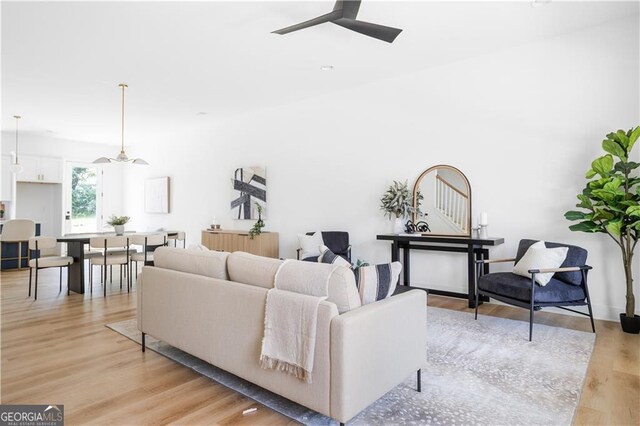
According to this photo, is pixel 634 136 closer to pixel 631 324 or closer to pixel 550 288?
pixel 550 288

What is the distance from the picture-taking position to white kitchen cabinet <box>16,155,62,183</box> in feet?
27.6

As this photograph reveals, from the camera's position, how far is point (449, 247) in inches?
191

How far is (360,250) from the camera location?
18.6 ft

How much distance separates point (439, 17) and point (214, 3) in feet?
6.96

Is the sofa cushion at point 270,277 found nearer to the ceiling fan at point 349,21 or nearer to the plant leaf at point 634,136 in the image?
the ceiling fan at point 349,21

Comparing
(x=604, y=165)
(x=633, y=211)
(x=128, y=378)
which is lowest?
(x=128, y=378)

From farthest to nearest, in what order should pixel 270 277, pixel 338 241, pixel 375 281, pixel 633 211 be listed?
pixel 338 241
pixel 633 211
pixel 270 277
pixel 375 281

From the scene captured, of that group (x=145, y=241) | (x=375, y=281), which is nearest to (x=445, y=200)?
(x=375, y=281)

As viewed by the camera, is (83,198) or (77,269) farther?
(83,198)

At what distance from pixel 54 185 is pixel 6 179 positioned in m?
1.07

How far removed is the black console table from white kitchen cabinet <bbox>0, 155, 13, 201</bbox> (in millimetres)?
8226

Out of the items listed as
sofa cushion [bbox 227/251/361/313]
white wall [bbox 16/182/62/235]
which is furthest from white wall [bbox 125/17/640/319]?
white wall [bbox 16/182/62/235]

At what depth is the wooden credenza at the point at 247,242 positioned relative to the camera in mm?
6469

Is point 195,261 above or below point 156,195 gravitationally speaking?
below
